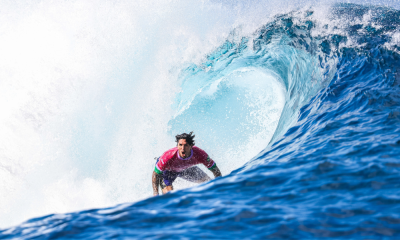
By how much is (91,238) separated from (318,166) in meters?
2.24

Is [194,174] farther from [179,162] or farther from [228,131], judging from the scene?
[228,131]

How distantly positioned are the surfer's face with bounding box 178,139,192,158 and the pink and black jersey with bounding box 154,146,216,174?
0.18 meters

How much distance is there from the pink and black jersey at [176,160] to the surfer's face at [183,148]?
177 millimetres

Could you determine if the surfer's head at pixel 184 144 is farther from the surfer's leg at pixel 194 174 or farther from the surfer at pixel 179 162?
the surfer's leg at pixel 194 174

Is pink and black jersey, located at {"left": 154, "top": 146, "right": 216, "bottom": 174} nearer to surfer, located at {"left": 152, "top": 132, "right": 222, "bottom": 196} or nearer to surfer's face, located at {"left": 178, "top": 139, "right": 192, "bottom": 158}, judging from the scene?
surfer, located at {"left": 152, "top": 132, "right": 222, "bottom": 196}

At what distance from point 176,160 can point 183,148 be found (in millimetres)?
481

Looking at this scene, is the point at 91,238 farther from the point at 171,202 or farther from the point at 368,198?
the point at 368,198

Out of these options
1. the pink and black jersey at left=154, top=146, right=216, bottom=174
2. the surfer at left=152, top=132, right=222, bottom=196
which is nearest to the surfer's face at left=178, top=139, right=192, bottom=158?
the surfer at left=152, top=132, right=222, bottom=196

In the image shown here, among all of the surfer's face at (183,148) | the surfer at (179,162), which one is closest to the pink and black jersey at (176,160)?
the surfer at (179,162)

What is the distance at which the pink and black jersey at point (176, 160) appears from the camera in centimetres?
619

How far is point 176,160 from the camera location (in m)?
6.22

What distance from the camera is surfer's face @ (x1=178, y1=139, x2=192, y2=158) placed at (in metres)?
5.79

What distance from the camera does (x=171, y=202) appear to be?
2939mm

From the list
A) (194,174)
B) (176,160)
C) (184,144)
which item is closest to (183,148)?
(184,144)
